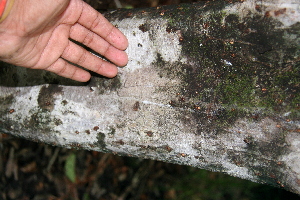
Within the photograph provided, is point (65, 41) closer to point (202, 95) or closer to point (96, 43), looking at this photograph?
point (96, 43)

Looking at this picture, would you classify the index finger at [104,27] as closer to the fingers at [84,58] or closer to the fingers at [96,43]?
the fingers at [96,43]

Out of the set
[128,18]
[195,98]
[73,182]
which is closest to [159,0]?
[128,18]

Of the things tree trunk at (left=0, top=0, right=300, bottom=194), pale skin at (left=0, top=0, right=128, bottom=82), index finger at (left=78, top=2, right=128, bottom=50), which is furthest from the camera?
index finger at (left=78, top=2, right=128, bottom=50)

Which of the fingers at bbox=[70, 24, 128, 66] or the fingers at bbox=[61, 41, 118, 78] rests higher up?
the fingers at bbox=[70, 24, 128, 66]

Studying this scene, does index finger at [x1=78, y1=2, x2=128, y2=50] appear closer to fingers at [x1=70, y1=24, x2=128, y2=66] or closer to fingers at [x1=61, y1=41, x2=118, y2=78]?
fingers at [x1=70, y1=24, x2=128, y2=66]

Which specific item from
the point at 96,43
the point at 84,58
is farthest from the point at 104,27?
the point at 84,58

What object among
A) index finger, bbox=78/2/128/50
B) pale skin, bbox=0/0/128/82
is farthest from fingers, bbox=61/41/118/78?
index finger, bbox=78/2/128/50
